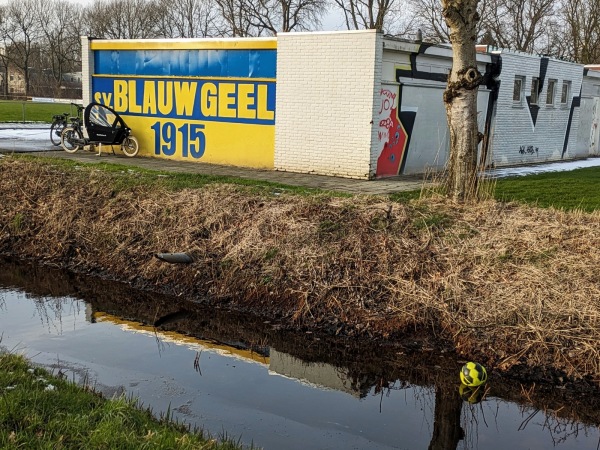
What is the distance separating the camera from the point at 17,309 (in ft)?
26.8

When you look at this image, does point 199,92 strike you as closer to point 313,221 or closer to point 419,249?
point 313,221

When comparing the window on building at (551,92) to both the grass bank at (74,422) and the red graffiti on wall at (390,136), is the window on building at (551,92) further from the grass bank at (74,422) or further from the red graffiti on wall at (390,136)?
the grass bank at (74,422)

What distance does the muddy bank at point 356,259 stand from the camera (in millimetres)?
6875

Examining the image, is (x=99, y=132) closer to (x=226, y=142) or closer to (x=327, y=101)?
(x=226, y=142)

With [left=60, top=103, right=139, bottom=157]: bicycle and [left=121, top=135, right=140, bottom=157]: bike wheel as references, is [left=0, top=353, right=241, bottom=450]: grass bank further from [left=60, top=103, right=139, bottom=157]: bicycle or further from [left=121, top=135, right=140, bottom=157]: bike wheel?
[left=121, top=135, right=140, bottom=157]: bike wheel

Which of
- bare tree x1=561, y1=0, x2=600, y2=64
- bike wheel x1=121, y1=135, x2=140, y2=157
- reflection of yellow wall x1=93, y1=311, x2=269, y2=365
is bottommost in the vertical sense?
reflection of yellow wall x1=93, y1=311, x2=269, y2=365

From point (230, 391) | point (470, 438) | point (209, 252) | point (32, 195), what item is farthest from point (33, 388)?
point (32, 195)

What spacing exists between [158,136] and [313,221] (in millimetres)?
10489

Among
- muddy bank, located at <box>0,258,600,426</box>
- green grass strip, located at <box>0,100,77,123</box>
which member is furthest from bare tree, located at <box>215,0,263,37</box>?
muddy bank, located at <box>0,258,600,426</box>

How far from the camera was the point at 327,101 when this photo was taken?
15.5m

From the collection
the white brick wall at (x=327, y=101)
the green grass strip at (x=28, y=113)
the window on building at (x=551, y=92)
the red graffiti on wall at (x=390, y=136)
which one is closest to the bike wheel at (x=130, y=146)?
the white brick wall at (x=327, y=101)

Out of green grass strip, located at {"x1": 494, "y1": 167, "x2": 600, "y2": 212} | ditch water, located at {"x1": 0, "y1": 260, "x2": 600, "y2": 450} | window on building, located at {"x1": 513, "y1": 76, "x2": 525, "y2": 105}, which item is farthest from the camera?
window on building, located at {"x1": 513, "y1": 76, "x2": 525, "y2": 105}

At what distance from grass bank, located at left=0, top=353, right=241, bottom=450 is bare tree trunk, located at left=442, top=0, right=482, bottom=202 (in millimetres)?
6377

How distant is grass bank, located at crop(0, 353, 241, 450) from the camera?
4160mm
